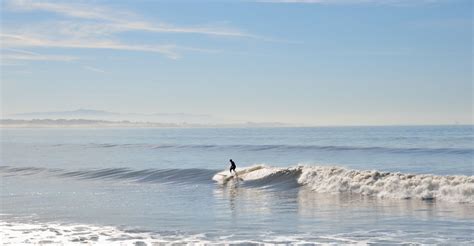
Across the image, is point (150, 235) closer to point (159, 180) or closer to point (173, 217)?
point (173, 217)

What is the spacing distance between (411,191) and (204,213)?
7.82 m

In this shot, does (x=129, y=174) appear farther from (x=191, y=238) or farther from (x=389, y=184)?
(x=191, y=238)

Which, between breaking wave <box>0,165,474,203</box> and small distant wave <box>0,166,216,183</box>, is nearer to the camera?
breaking wave <box>0,165,474,203</box>

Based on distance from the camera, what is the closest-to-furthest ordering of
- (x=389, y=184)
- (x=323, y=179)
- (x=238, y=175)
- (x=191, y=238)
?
(x=191, y=238) < (x=389, y=184) < (x=323, y=179) < (x=238, y=175)

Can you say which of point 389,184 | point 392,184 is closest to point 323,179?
point 389,184

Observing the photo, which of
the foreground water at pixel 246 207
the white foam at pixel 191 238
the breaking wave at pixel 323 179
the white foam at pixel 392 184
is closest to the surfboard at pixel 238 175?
the breaking wave at pixel 323 179

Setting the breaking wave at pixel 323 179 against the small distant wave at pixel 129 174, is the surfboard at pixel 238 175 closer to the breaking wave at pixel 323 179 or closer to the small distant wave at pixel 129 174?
the breaking wave at pixel 323 179

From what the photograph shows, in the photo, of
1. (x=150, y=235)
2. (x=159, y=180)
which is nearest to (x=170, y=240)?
(x=150, y=235)

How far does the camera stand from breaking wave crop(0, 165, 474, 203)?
20469mm

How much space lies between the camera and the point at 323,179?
82.4ft

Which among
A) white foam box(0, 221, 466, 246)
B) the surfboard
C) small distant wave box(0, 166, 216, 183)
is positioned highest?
the surfboard

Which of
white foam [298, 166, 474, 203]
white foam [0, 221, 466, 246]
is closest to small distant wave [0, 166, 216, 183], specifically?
white foam [298, 166, 474, 203]

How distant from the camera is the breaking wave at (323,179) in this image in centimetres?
2047

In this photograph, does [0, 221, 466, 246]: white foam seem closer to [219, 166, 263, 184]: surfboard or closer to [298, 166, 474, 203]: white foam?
[298, 166, 474, 203]: white foam
